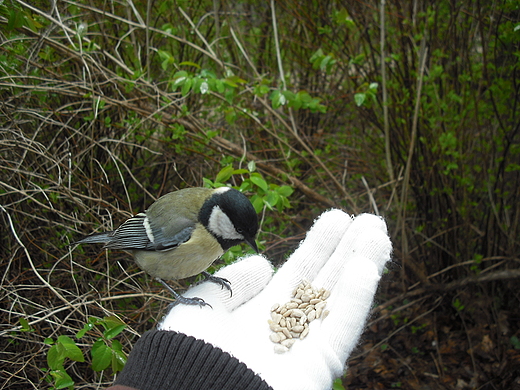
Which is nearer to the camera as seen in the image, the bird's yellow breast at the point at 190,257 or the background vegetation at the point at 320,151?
the bird's yellow breast at the point at 190,257

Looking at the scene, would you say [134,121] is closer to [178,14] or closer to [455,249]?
[178,14]

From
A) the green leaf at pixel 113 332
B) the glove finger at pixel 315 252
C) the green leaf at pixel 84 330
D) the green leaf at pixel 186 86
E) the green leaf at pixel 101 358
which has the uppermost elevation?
the green leaf at pixel 186 86

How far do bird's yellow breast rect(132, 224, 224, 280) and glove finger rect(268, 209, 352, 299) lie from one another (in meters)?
0.41

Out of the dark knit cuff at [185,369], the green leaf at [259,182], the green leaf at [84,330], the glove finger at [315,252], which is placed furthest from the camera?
the glove finger at [315,252]

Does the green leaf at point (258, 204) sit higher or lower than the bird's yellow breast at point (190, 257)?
higher

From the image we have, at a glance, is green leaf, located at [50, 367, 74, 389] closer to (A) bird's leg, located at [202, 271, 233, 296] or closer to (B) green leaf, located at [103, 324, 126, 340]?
(B) green leaf, located at [103, 324, 126, 340]

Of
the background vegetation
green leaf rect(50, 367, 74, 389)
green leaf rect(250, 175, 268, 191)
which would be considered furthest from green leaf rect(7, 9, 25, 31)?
green leaf rect(50, 367, 74, 389)

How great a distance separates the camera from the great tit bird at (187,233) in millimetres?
1915

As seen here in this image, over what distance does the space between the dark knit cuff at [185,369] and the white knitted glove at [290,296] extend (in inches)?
5.8

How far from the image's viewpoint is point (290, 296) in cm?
217

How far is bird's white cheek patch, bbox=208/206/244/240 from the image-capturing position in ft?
6.38

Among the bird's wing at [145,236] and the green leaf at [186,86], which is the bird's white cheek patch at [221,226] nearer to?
the bird's wing at [145,236]

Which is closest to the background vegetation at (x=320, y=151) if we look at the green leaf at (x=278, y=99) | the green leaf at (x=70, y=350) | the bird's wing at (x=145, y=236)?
the green leaf at (x=278, y=99)

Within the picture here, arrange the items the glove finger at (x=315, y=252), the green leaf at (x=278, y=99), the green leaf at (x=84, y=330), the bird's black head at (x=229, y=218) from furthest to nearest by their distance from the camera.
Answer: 1. the green leaf at (x=278, y=99)
2. the glove finger at (x=315, y=252)
3. the bird's black head at (x=229, y=218)
4. the green leaf at (x=84, y=330)
